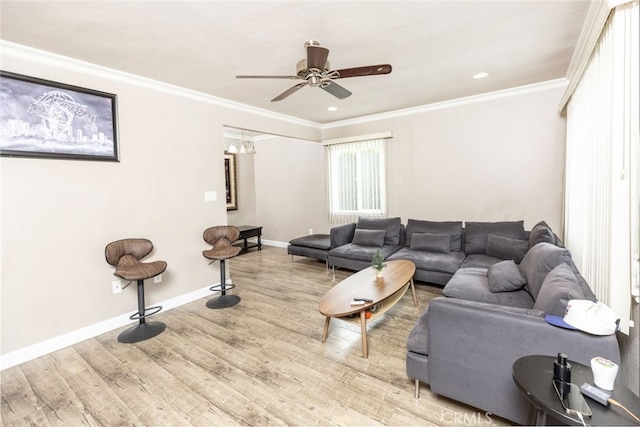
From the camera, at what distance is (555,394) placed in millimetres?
1188

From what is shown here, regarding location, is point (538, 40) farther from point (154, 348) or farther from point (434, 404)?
point (154, 348)

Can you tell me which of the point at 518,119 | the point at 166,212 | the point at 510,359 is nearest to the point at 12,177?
the point at 166,212

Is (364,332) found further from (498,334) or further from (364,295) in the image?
(498,334)

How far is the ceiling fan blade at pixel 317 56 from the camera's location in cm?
212

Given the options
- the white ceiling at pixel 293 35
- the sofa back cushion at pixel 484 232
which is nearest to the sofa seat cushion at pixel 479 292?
the sofa back cushion at pixel 484 232

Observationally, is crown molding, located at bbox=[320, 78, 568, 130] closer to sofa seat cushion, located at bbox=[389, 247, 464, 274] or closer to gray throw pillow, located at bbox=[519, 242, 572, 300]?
sofa seat cushion, located at bbox=[389, 247, 464, 274]

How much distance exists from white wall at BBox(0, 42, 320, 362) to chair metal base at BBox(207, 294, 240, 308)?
384 millimetres

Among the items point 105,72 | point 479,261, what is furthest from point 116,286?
point 479,261

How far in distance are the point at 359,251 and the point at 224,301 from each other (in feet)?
6.72

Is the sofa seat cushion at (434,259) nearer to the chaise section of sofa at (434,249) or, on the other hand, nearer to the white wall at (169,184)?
the chaise section of sofa at (434,249)

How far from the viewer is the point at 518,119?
412 centimetres

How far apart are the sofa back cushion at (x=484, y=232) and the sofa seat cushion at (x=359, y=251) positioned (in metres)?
1.05

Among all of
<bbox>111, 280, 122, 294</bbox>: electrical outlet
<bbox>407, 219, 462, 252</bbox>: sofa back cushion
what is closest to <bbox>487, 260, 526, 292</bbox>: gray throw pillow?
<bbox>407, 219, 462, 252</bbox>: sofa back cushion

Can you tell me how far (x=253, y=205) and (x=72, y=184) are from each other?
15.5ft
